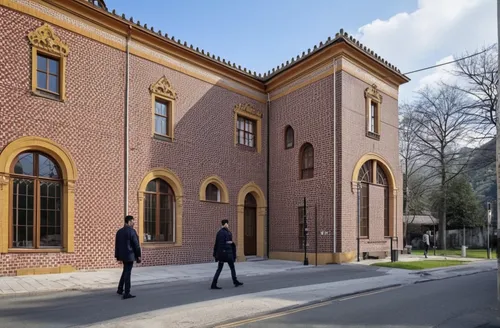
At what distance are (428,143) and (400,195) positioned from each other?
52.2 ft

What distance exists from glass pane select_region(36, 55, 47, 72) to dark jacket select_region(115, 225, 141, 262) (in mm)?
7614

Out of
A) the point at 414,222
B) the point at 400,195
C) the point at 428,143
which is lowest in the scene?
the point at 414,222

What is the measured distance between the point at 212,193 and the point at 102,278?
735cm

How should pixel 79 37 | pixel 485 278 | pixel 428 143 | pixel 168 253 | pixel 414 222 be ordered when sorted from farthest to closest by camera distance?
pixel 414 222 < pixel 428 143 < pixel 168 253 < pixel 79 37 < pixel 485 278

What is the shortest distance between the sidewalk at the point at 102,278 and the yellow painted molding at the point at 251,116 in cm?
685

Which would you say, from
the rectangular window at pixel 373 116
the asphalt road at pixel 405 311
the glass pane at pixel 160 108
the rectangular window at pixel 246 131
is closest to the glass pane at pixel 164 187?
the glass pane at pixel 160 108

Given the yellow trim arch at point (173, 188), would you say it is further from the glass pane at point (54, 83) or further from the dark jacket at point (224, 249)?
the dark jacket at point (224, 249)

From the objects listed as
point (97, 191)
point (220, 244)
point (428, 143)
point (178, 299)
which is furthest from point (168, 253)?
point (428, 143)

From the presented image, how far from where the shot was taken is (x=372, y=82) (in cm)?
2059

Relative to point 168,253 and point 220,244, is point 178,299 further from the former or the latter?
point 168,253

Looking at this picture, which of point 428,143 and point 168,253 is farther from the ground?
point 428,143

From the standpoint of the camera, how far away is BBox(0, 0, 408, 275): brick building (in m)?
13.6

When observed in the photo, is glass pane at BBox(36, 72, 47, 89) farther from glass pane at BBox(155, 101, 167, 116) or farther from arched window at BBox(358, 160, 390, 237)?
arched window at BBox(358, 160, 390, 237)

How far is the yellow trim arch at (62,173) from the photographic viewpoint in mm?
12773
